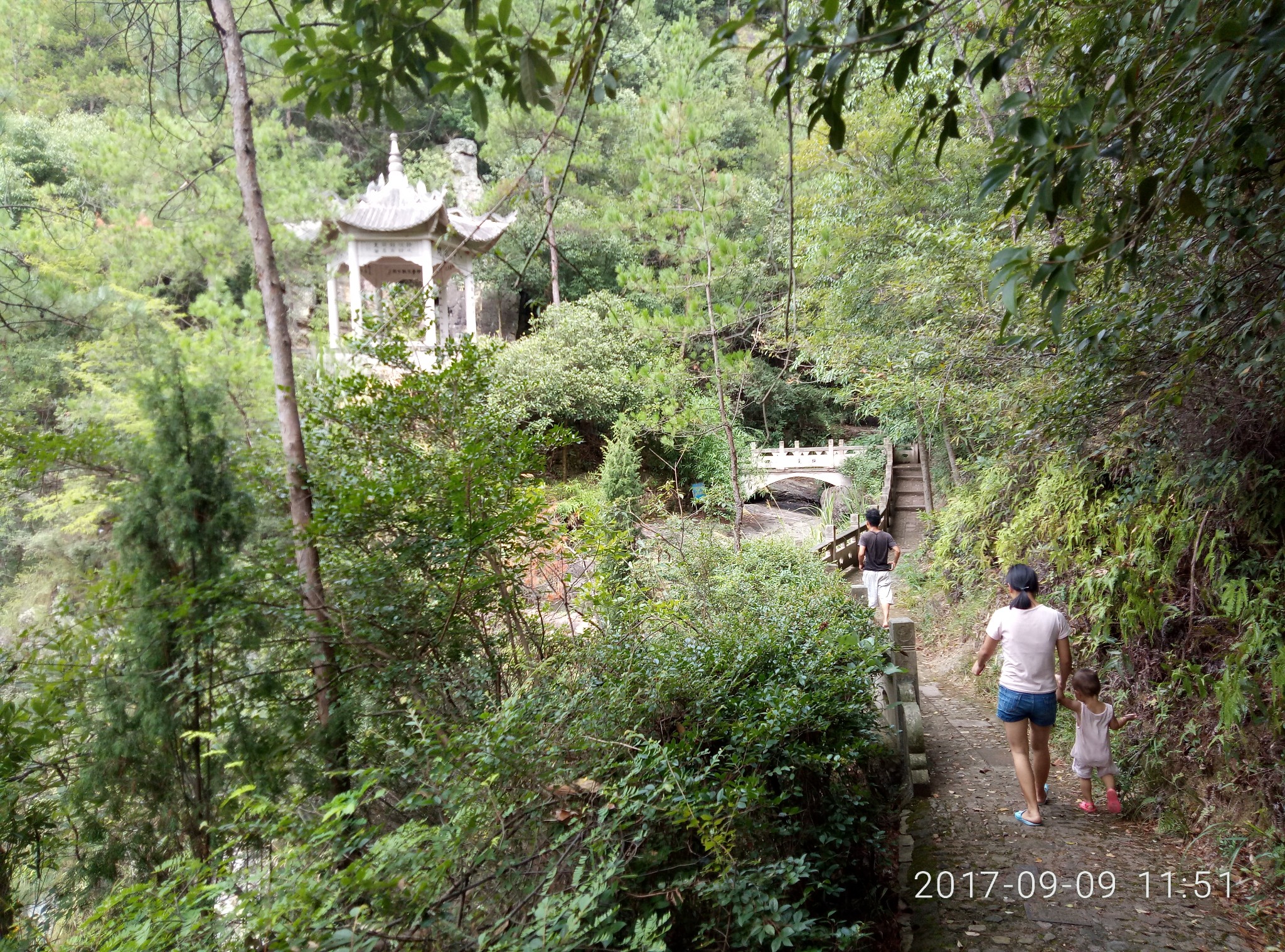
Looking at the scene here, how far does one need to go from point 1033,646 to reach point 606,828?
2429mm

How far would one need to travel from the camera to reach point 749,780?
2.35m

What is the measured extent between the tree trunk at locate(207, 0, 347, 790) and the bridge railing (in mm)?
16303

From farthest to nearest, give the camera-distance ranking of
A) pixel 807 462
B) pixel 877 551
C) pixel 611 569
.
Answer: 1. pixel 807 462
2. pixel 877 551
3. pixel 611 569

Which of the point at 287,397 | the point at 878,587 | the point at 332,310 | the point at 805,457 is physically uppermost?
the point at 332,310

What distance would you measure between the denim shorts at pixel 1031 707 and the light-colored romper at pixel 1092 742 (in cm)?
32

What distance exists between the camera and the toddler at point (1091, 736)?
3713 millimetres

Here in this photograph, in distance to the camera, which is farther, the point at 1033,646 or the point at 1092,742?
the point at 1092,742

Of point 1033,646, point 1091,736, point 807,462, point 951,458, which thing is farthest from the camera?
point 807,462

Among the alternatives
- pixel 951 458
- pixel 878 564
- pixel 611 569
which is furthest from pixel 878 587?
pixel 951 458

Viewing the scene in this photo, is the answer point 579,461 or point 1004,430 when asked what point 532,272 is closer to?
point 579,461

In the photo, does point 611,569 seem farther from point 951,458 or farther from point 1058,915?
point 951,458

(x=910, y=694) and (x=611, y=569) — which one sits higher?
(x=611, y=569)

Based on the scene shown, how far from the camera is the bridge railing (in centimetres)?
1973

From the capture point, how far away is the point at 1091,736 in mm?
3719
